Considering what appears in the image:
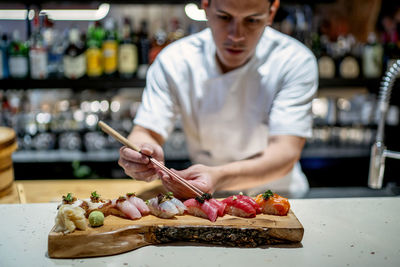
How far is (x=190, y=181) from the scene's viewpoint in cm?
134

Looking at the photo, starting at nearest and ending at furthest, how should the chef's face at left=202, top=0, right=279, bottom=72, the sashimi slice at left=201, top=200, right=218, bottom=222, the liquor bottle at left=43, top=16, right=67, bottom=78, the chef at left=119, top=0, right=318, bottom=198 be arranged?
the sashimi slice at left=201, top=200, right=218, bottom=222, the chef's face at left=202, top=0, right=279, bottom=72, the chef at left=119, top=0, right=318, bottom=198, the liquor bottle at left=43, top=16, right=67, bottom=78

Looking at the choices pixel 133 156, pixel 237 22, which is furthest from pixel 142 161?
pixel 237 22

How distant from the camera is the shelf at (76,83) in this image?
295cm

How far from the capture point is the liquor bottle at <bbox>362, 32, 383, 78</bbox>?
316 cm

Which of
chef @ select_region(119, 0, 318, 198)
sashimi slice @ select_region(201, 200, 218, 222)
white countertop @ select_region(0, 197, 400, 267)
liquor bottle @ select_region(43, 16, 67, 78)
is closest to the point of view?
white countertop @ select_region(0, 197, 400, 267)

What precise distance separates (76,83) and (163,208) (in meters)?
2.01

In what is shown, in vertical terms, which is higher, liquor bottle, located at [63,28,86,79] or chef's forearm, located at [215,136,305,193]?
liquor bottle, located at [63,28,86,79]

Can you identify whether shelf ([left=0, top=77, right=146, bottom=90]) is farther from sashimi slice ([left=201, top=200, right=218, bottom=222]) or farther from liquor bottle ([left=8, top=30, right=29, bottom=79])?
sashimi slice ([left=201, top=200, right=218, bottom=222])

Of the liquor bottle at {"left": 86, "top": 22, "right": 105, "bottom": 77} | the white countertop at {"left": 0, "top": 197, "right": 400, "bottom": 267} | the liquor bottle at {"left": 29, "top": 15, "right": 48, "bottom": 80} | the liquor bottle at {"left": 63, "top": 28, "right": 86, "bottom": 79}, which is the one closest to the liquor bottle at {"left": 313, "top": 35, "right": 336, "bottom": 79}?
the liquor bottle at {"left": 86, "top": 22, "right": 105, "bottom": 77}

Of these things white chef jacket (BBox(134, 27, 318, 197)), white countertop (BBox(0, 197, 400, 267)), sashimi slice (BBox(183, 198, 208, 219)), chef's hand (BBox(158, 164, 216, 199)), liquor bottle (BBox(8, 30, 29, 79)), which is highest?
liquor bottle (BBox(8, 30, 29, 79))

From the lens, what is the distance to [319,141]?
134 inches

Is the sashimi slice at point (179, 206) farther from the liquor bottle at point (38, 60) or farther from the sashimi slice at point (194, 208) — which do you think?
A: the liquor bottle at point (38, 60)

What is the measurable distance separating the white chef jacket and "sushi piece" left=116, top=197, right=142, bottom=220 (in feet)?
2.23

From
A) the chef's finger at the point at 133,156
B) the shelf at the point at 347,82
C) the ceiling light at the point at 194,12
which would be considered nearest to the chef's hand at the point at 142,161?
the chef's finger at the point at 133,156
